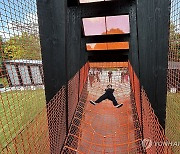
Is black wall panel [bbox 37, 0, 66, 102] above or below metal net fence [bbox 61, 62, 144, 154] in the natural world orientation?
above

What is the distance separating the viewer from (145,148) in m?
2.11

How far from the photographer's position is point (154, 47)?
2082 mm

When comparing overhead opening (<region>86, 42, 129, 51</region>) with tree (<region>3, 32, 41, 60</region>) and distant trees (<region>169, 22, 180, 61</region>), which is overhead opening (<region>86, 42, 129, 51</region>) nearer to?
distant trees (<region>169, 22, 180, 61</region>)

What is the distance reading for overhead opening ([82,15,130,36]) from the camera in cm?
427

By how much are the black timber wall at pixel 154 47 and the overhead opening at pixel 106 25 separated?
6.50 feet

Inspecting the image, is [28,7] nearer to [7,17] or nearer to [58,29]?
[58,29]

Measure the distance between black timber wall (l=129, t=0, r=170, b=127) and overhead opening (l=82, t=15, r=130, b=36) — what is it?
6.50 feet

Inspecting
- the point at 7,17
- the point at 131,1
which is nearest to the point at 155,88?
the point at 131,1

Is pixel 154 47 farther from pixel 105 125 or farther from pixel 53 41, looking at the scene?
pixel 105 125

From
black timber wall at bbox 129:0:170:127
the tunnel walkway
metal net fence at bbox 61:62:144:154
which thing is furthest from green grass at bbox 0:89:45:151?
black timber wall at bbox 129:0:170:127

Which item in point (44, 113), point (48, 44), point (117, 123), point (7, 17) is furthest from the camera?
point (117, 123)

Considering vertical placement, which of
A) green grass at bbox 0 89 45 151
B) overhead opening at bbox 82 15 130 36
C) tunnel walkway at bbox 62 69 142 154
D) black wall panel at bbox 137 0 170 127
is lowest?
tunnel walkway at bbox 62 69 142 154

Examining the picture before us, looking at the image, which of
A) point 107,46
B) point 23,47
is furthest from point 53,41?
point 107,46

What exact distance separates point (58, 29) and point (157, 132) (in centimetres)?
135
